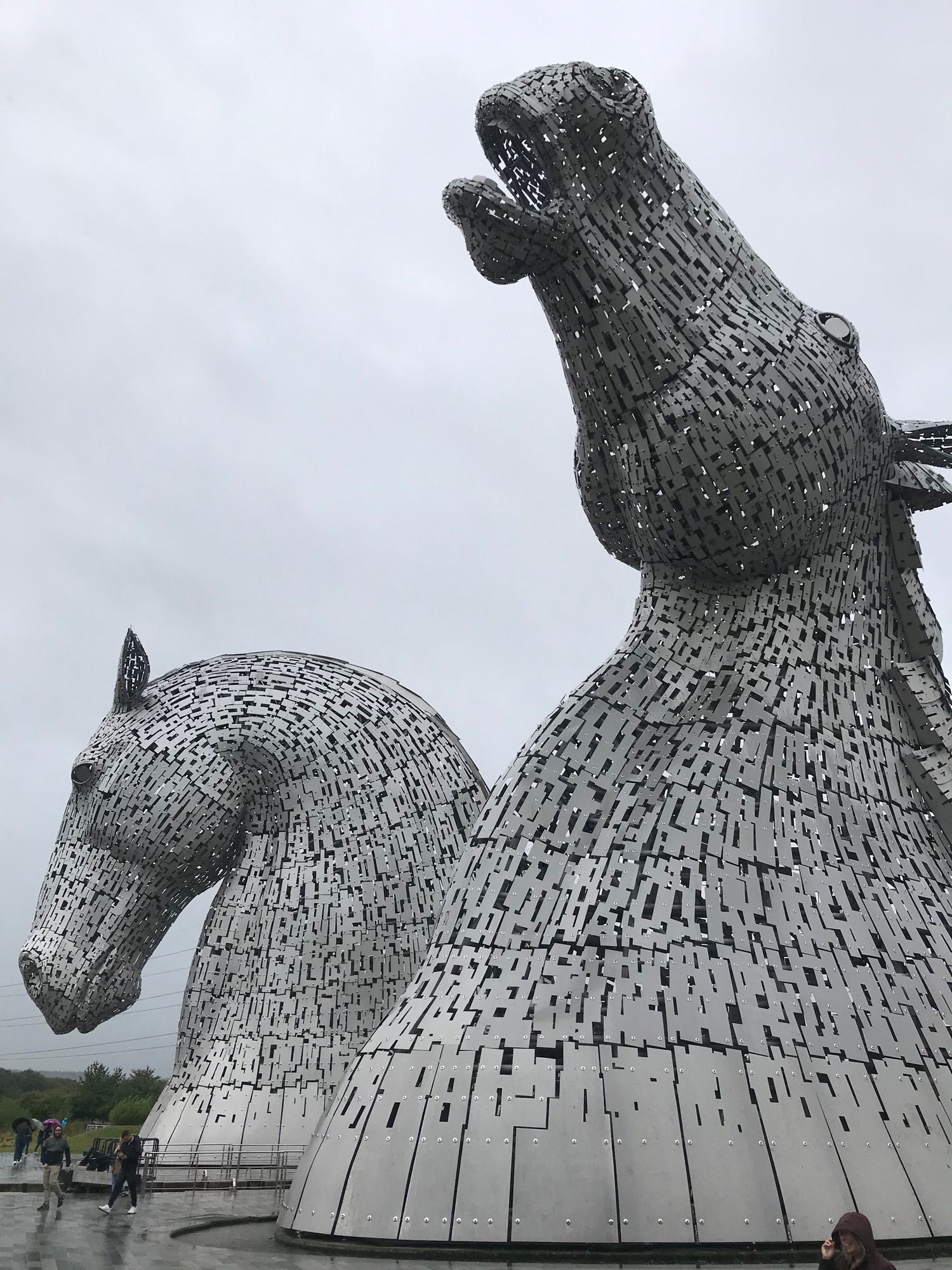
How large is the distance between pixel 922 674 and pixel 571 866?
2.75 meters

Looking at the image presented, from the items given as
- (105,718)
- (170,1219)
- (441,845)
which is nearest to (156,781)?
(105,718)

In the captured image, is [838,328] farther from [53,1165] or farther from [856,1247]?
[53,1165]

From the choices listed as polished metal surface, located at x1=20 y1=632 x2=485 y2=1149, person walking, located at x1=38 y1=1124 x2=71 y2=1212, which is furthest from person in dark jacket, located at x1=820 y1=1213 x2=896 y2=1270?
polished metal surface, located at x1=20 y1=632 x2=485 y2=1149

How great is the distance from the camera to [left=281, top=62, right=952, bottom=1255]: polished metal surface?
5.07 meters

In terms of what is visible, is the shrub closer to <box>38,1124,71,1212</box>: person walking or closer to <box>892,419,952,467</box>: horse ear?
<box>38,1124,71,1212</box>: person walking

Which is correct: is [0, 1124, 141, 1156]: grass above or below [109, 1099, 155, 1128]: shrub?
below

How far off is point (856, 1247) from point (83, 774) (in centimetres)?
912

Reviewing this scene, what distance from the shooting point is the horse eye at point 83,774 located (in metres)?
10.8

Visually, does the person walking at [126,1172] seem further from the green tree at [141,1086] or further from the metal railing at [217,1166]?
the green tree at [141,1086]

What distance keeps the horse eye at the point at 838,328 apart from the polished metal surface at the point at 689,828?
0.03 metres

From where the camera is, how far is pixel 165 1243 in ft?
19.4

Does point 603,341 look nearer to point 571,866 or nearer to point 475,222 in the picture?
point 475,222

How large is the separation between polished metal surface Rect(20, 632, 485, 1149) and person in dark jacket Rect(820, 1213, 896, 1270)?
701 centimetres

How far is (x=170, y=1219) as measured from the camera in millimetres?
7172
